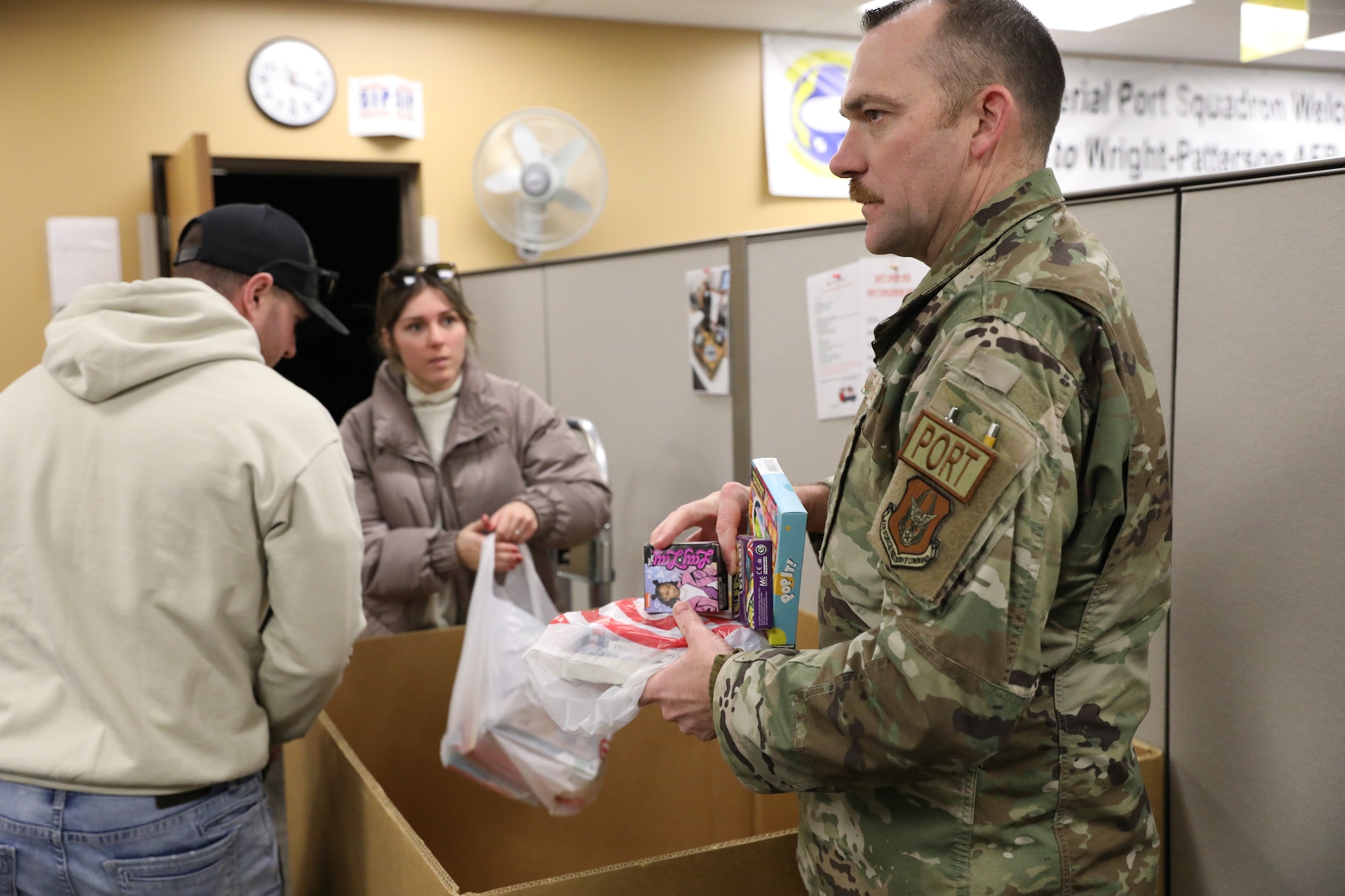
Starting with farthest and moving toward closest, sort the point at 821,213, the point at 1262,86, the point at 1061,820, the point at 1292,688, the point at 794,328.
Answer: the point at 1262,86
the point at 821,213
the point at 794,328
the point at 1292,688
the point at 1061,820

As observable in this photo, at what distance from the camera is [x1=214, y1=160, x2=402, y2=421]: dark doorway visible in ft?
18.2

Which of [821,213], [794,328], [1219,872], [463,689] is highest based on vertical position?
[821,213]

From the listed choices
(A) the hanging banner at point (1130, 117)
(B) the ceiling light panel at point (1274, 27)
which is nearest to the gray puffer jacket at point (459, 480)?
(A) the hanging banner at point (1130, 117)

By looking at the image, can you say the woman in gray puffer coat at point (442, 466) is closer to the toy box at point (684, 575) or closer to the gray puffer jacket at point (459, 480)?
the gray puffer jacket at point (459, 480)

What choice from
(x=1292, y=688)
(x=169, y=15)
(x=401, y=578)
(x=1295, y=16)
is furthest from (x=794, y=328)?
(x=1295, y=16)

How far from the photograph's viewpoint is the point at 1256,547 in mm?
1242

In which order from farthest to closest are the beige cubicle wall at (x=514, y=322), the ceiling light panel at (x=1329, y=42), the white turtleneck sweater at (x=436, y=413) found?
the ceiling light panel at (x=1329, y=42), the beige cubicle wall at (x=514, y=322), the white turtleneck sweater at (x=436, y=413)

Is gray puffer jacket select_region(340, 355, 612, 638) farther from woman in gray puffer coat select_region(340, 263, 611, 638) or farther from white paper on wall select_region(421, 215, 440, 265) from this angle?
white paper on wall select_region(421, 215, 440, 265)

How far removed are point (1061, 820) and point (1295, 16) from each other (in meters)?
4.75

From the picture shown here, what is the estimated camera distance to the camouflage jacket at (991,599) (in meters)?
0.79

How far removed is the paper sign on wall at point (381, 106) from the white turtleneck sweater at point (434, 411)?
2.51 m

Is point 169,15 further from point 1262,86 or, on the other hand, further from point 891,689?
point 1262,86

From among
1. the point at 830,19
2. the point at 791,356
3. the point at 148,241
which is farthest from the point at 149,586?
the point at 830,19

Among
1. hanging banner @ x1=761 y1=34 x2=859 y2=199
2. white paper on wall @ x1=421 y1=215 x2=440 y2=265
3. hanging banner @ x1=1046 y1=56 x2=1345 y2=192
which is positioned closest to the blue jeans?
white paper on wall @ x1=421 y1=215 x2=440 y2=265
